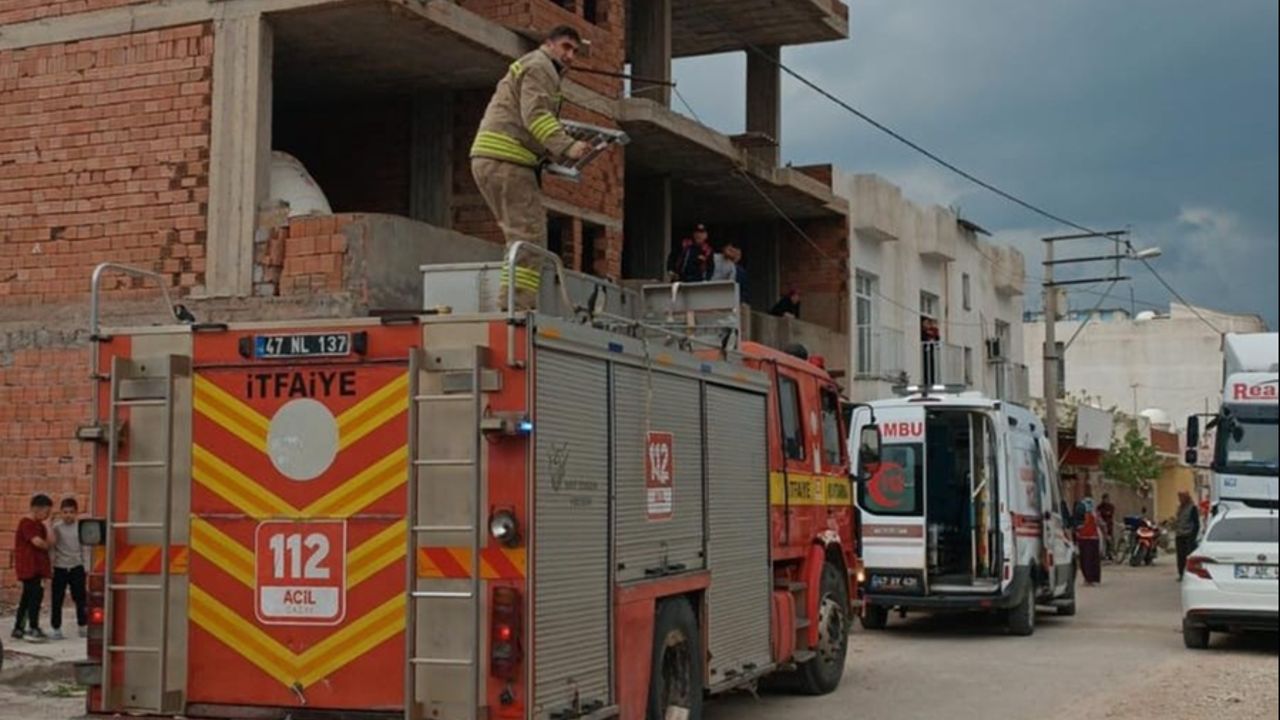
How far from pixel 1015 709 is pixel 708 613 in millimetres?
3529

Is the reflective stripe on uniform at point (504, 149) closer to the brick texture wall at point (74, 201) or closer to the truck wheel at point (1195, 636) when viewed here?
the brick texture wall at point (74, 201)

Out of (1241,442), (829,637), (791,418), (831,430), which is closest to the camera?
(791,418)

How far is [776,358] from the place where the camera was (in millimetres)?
11867

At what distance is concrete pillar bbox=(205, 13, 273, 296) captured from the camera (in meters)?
16.6

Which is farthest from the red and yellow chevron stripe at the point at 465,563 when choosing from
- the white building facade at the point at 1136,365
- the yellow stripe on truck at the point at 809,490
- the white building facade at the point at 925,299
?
the white building facade at the point at 1136,365

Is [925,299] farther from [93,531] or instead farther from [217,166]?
[93,531]

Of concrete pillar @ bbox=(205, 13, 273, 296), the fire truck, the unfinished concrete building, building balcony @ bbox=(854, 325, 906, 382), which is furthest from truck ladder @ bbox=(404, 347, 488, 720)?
building balcony @ bbox=(854, 325, 906, 382)

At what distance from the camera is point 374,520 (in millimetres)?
7633

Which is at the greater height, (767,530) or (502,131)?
(502,131)

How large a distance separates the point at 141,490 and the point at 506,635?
7.40 ft

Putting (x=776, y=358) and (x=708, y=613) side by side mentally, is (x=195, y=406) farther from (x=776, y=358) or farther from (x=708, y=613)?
(x=776, y=358)

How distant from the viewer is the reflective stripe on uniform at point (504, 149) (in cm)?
975

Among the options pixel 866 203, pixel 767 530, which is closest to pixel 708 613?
pixel 767 530

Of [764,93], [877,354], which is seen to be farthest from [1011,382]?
[764,93]
